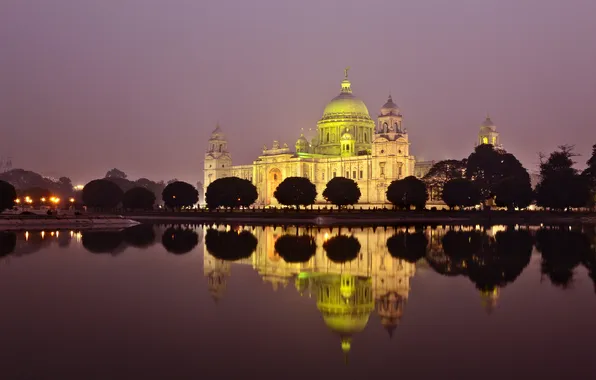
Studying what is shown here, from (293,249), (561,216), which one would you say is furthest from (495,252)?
(561,216)

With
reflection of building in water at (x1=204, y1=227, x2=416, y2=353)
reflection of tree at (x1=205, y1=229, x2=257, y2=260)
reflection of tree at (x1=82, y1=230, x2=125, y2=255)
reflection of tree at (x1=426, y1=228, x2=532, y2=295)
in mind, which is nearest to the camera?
reflection of building in water at (x1=204, y1=227, x2=416, y2=353)

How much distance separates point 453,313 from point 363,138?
96402 millimetres

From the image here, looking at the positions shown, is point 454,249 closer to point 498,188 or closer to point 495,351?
point 495,351

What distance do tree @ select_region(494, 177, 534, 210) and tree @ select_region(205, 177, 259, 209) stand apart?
29.7m

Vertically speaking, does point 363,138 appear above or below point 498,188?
above

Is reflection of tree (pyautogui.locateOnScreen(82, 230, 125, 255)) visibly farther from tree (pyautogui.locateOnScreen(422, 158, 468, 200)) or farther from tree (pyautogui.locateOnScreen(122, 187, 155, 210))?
tree (pyautogui.locateOnScreen(422, 158, 468, 200))

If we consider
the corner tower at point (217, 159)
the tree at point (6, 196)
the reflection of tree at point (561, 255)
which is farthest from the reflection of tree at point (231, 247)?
the corner tower at point (217, 159)

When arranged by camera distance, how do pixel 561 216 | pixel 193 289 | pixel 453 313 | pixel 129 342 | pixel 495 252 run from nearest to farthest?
pixel 129 342
pixel 453 313
pixel 193 289
pixel 495 252
pixel 561 216

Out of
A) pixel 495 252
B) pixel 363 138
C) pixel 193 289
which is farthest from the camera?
pixel 363 138

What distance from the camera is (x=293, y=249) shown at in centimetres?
3303

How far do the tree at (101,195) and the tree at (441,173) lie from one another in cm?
4066

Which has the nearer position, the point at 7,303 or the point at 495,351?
the point at 495,351

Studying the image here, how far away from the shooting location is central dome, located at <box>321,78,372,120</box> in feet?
366

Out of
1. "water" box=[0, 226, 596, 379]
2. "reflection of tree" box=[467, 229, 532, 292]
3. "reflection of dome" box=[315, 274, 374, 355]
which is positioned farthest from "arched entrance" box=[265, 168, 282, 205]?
"reflection of dome" box=[315, 274, 374, 355]
